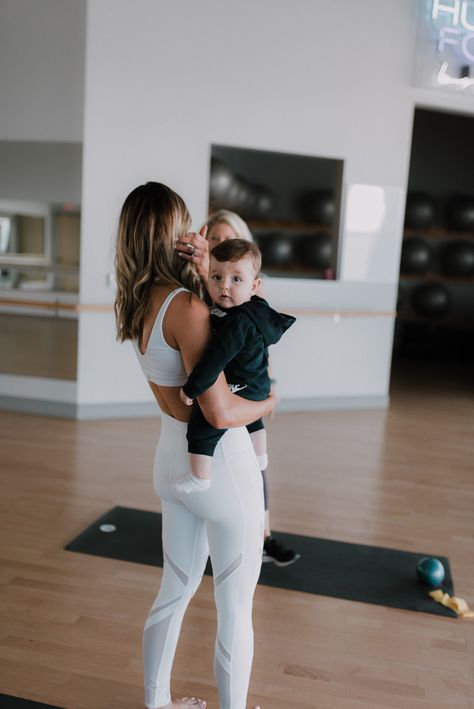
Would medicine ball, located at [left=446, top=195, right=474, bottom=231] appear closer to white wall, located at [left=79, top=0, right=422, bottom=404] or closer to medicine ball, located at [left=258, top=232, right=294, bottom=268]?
white wall, located at [left=79, top=0, right=422, bottom=404]

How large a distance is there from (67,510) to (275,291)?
2897 millimetres

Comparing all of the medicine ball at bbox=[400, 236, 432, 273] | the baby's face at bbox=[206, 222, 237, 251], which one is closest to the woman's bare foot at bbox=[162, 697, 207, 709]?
the baby's face at bbox=[206, 222, 237, 251]

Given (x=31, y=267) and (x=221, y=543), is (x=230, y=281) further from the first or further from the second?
(x=31, y=267)

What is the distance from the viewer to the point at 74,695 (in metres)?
2.08

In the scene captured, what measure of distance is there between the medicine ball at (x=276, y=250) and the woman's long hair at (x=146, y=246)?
179 inches

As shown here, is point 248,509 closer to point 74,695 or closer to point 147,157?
point 74,695

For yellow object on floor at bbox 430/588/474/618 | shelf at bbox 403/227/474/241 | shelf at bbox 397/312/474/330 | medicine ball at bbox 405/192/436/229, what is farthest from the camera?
shelf at bbox 397/312/474/330

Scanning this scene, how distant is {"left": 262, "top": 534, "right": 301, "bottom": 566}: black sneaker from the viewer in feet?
9.91

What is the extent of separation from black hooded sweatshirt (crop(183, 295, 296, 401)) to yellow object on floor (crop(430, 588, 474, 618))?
1.54 m

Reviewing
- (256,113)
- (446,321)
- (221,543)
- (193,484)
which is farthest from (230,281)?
(446,321)

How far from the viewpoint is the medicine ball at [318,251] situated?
6.04 m

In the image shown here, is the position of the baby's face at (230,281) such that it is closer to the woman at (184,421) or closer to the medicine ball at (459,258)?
the woman at (184,421)

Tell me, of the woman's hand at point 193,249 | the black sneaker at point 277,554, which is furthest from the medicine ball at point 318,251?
the woman's hand at point 193,249

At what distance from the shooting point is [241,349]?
161 cm
